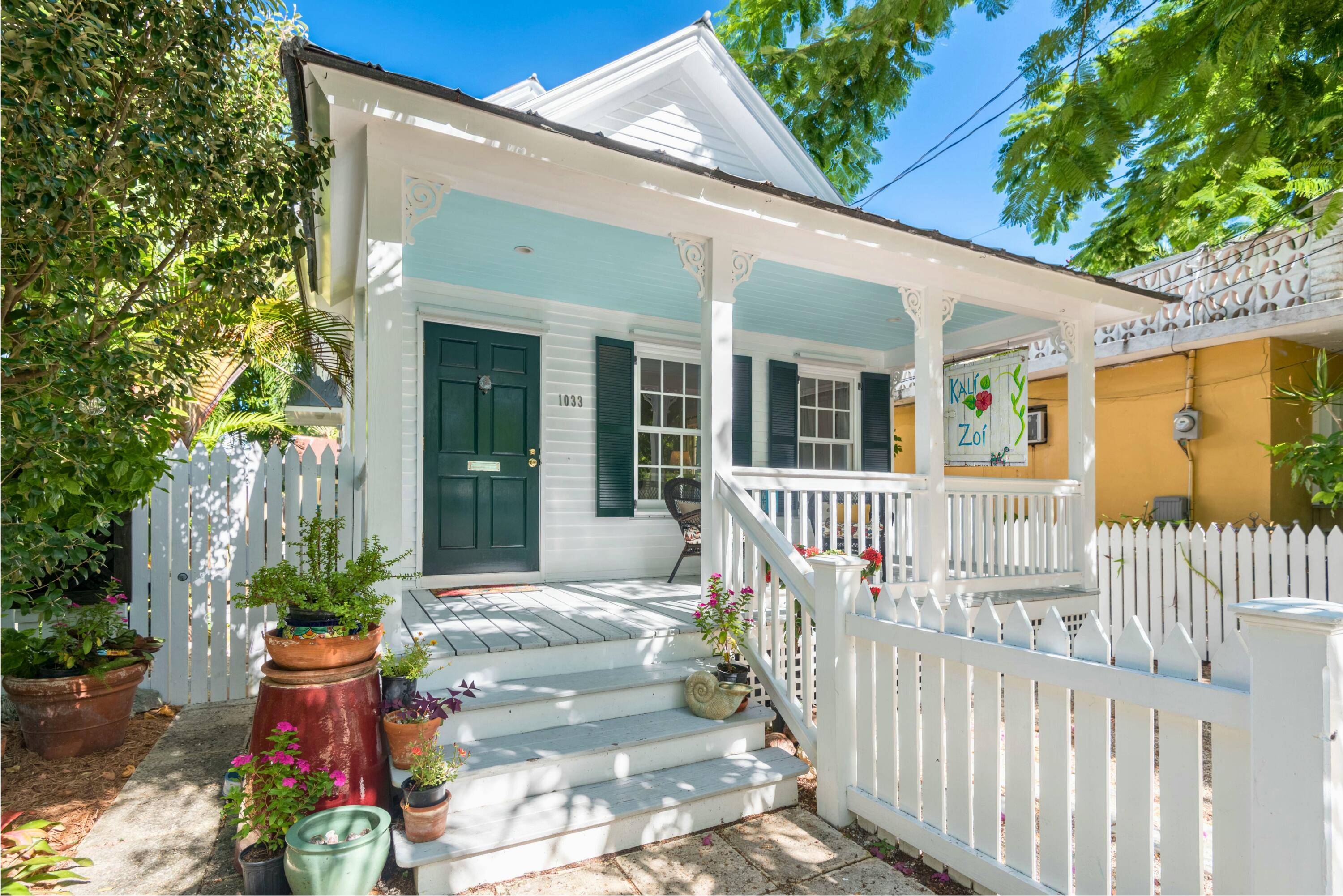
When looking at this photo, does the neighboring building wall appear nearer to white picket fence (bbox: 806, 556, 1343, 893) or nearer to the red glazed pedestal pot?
white picket fence (bbox: 806, 556, 1343, 893)

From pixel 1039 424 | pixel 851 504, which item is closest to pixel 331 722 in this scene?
pixel 851 504

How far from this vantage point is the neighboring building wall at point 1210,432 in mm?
6762

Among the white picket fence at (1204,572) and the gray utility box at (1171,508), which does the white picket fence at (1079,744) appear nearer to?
the white picket fence at (1204,572)

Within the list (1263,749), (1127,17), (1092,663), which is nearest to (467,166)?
(1127,17)

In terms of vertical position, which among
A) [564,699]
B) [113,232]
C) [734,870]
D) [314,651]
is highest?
[113,232]

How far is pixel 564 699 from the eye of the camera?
312 centimetres

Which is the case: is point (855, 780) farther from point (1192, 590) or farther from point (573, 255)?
point (1192, 590)

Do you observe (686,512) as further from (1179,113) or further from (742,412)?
(1179,113)

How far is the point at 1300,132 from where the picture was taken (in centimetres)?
237

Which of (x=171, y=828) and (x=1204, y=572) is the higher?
(x=1204, y=572)

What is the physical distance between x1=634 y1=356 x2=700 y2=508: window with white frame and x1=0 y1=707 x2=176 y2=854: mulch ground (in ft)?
12.9

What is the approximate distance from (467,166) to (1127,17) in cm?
291

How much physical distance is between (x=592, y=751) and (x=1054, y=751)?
1734 mm

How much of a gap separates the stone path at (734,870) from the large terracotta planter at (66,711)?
2267 millimetres
